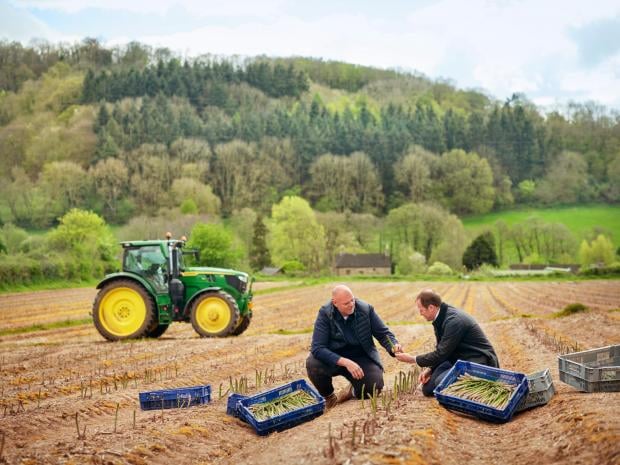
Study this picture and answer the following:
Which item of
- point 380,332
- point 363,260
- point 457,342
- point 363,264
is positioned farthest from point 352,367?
point 363,260

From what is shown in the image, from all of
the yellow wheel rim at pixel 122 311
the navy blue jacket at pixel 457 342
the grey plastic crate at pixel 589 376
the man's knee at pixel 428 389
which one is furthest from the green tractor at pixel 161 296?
the grey plastic crate at pixel 589 376

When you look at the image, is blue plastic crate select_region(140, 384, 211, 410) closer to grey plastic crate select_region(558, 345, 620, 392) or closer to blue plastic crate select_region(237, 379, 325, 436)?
blue plastic crate select_region(237, 379, 325, 436)

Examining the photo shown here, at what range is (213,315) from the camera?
675 inches

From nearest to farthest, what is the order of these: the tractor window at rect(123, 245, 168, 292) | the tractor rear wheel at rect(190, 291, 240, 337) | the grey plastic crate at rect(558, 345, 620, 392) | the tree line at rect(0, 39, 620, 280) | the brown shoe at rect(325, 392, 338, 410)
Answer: the grey plastic crate at rect(558, 345, 620, 392), the brown shoe at rect(325, 392, 338, 410), the tractor rear wheel at rect(190, 291, 240, 337), the tractor window at rect(123, 245, 168, 292), the tree line at rect(0, 39, 620, 280)

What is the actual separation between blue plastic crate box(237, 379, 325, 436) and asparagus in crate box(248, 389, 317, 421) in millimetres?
45

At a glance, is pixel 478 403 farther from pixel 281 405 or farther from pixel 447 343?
pixel 281 405

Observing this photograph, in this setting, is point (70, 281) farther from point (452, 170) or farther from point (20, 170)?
point (452, 170)

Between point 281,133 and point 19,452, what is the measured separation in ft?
330

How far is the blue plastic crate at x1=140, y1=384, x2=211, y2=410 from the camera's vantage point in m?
8.38

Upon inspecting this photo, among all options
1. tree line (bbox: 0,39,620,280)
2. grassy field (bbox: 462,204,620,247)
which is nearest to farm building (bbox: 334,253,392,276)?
tree line (bbox: 0,39,620,280)

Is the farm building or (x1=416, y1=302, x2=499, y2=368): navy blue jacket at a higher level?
(x1=416, y1=302, x2=499, y2=368): navy blue jacket

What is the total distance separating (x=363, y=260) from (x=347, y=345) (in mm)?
67317

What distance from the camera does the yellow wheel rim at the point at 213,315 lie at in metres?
17.0

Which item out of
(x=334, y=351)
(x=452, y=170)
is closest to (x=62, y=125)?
(x=452, y=170)
